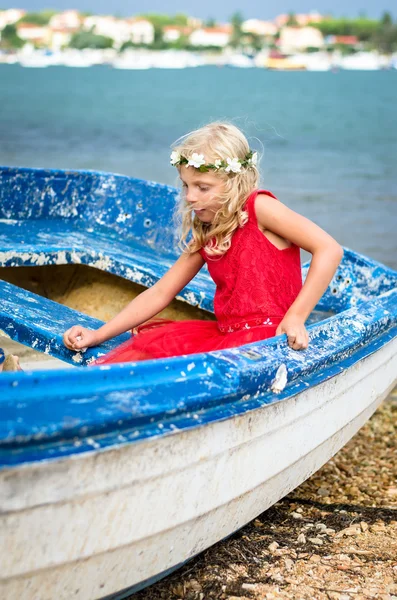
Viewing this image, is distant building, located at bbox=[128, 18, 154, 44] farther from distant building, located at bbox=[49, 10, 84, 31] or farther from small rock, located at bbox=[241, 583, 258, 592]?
small rock, located at bbox=[241, 583, 258, 592]

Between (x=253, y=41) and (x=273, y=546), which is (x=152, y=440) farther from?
(x=253, y=41)

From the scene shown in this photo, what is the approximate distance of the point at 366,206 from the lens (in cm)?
1297

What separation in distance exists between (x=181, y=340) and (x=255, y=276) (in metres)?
0.33

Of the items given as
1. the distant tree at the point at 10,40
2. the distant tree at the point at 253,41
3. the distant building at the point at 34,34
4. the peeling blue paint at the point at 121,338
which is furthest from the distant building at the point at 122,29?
the peeling blue paint at the point at 121,338

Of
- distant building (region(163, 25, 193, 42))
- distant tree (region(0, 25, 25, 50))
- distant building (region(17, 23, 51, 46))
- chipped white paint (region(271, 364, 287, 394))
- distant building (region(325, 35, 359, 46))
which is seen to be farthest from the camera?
distant building (region(163, 25, 193, 42))

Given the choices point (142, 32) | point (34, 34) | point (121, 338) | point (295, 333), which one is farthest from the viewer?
point (34, 34)

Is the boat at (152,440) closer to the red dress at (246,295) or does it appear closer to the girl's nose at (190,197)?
the red dress at (246,295)

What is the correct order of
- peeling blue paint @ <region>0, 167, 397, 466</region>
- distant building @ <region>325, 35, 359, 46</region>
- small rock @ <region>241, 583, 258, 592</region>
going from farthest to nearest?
distant building @ <region>325, 35, 359, 46</region>, small rock @ <region>241, 583, 258, 592</region>, peeling blue paint @ <region>0, 167, 397, 466</region>

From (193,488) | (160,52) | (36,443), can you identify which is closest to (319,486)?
(193,488)

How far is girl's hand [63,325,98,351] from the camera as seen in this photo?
287 centimetres

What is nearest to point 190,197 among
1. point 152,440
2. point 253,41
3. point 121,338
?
point 121,338

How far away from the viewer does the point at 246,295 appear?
2.99 m

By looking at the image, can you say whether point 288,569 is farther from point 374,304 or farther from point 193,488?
point 374,304

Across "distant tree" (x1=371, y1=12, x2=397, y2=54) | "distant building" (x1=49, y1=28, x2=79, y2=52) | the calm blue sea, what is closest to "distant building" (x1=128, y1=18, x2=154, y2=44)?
"distant building" (x1=49, y1=28, x2=79, y2=52)
